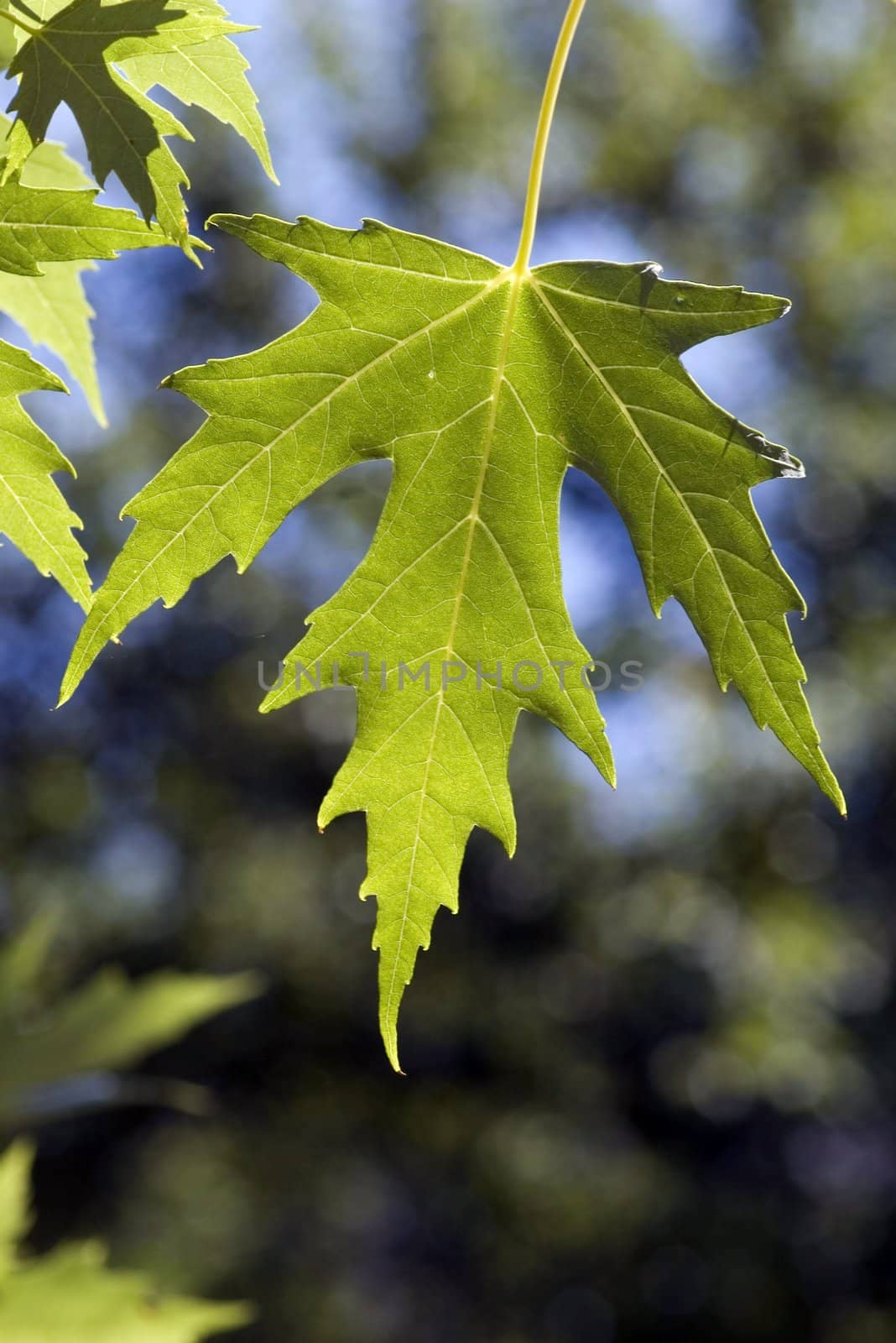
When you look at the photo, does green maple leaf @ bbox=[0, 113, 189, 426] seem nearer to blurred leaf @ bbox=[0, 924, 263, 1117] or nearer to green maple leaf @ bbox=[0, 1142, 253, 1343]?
blurred leaf @ bbox=[0, 924, 263, 1117]

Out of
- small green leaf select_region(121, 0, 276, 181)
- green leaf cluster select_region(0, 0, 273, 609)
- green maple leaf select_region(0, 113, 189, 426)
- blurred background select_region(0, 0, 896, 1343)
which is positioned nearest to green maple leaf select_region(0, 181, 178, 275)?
green leaf cluster select_region(0, 0, 273, 609)

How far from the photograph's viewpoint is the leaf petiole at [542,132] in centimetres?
84

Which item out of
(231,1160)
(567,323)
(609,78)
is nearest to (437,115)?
(609,78)

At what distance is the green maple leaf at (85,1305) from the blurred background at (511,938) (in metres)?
8.26

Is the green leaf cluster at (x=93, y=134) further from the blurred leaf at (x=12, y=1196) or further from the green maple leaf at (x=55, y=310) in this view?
the blurred leaf at (x=12, y=1196)

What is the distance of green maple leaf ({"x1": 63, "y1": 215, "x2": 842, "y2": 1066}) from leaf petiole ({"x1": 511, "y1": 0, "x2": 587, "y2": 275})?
17mm

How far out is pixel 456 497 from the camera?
91cm

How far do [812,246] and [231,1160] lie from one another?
11.4 meters

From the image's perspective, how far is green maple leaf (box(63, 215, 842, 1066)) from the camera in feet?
2.60

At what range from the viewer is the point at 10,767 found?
1157 cm

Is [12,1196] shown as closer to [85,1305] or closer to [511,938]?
[85,1305]

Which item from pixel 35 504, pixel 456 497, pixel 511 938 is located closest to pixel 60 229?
pixel 35 504

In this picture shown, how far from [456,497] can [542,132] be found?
0.29m

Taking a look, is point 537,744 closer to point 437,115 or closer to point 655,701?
point 655,701
